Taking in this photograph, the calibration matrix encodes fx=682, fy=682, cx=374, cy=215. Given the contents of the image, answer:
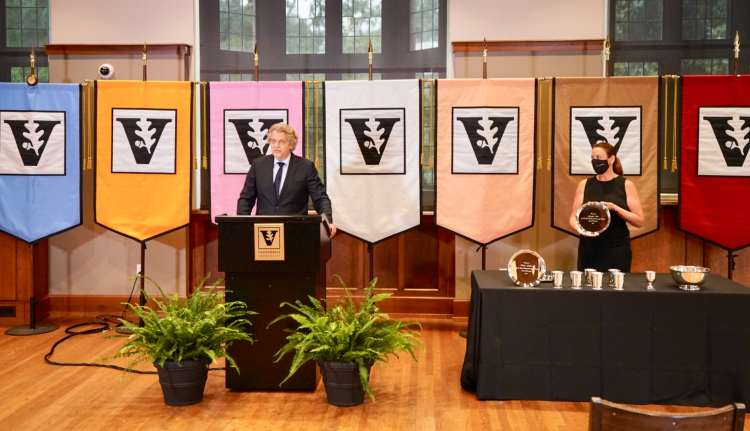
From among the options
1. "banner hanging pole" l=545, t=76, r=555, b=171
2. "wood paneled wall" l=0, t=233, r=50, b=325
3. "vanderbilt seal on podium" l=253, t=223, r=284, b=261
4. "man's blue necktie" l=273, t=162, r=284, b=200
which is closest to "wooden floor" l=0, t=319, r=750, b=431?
"vanderbilt seal on podium" l=253, t=223, r=284, b=261

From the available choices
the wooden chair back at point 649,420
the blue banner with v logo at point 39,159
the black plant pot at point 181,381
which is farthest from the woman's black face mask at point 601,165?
the blue banner with v logo at point 39,159

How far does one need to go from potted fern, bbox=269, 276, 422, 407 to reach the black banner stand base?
2.55 m

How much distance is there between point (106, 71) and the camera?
5504 mm

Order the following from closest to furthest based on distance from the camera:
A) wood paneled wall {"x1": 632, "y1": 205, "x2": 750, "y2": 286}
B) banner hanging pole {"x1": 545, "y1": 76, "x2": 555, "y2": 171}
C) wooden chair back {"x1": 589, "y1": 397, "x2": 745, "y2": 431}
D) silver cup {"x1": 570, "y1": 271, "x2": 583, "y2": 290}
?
wooden chair back {"x1": 589, "y1": 397, "x2": 745, "y2": 431}
silver cup {"x1": 570, "y1": 271, "x2": 583, "y2": 290}
banner hanging pole {"x1": 545, "y1": 76, "x2": 555, "y2": 171}
wood paneled wall {"x1": 632, "y1": 205, "x2": 750, "y2": 286}

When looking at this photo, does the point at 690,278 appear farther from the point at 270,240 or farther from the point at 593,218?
the point at 270,240

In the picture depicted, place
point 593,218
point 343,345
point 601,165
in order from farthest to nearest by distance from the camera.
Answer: point 601,165
point 593,218
point 343,345

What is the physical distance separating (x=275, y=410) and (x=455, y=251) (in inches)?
101

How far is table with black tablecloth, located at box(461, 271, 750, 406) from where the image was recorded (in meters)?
3.38

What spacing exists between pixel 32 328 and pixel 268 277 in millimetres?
2616

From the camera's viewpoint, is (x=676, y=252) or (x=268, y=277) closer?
(x=268, y=277)

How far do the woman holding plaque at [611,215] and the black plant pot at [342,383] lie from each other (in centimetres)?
166

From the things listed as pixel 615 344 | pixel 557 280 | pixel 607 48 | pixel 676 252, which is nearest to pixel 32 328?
pixel 557 280

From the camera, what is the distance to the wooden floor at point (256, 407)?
3221 mm

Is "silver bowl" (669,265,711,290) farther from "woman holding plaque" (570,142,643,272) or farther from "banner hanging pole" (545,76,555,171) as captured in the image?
"banner hanging pole" (545,76,555,171)
